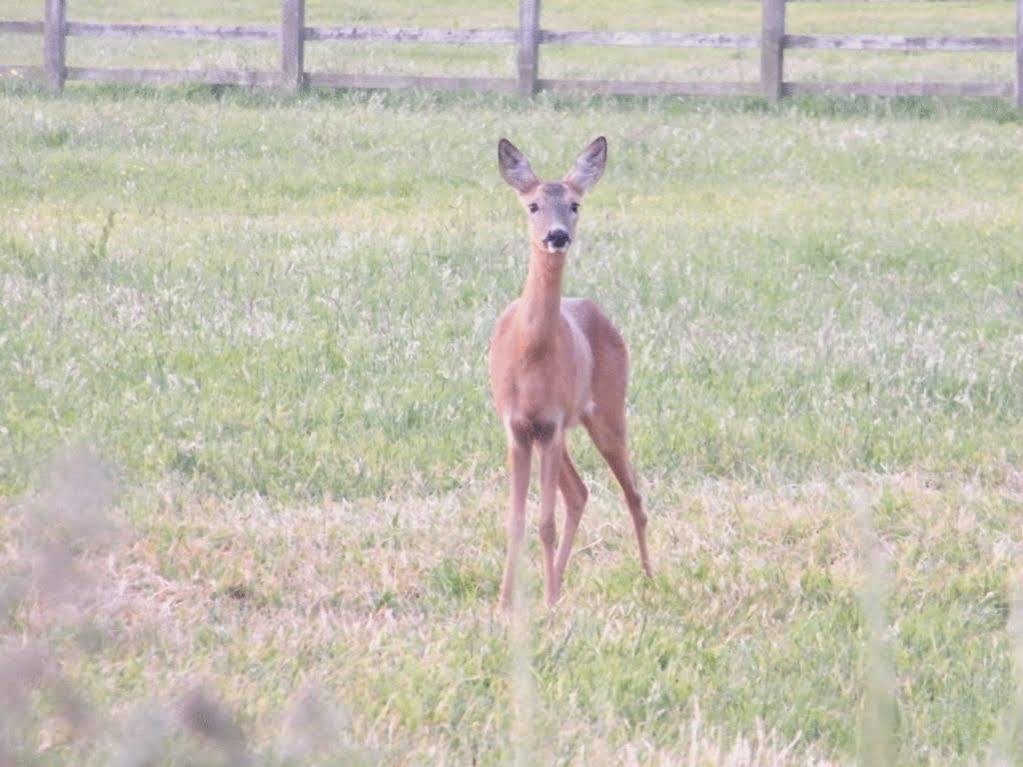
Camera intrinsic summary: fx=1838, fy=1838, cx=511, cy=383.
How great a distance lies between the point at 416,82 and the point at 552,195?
1455cm

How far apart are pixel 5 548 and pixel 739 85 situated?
1545 centimetres

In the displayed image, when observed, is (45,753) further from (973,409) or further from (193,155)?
(193,155)

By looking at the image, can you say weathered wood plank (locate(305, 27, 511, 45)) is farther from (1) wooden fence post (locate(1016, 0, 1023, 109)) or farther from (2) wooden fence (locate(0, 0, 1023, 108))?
(1) wooden fence post (locate(1016, 0, 1023, 109))

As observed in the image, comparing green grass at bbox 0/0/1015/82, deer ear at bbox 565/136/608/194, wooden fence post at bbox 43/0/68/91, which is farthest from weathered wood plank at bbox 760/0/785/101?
deer ear at bbox 565/136/608/194

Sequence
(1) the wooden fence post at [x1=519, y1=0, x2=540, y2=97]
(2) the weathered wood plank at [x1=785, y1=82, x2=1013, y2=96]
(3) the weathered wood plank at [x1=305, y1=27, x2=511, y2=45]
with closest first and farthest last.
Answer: (2) the weathered wood plank at [x1=785, y1=82, x2=1013, y2=96] → (1) the wooden fence post at [x1=519, y1=0, x2=540, y2=97] → (3) the weathered wood plank at [x1=305, y1=27, x2=511, y2=45]

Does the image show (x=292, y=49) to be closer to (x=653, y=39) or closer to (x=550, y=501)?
(x=653, y=39)

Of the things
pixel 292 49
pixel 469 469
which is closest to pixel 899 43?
pixel 292 49

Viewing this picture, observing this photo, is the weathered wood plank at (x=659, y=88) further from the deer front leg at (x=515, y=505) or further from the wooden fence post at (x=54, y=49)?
the deer front leg at (x=515, y=505)

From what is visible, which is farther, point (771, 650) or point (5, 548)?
point (5, 548)

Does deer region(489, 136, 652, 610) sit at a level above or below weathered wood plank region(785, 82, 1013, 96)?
below

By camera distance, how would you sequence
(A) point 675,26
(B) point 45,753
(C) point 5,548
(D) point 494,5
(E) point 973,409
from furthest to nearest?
(D) point 494,5 < (A) point 675,26 < (E) point 973,409 < (C) point 5,548 < (B) point 45,753

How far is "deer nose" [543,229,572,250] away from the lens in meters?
5.07

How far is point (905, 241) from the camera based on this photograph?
1158 centimetres

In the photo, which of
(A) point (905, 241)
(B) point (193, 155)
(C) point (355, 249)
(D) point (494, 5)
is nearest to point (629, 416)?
(C) point (355, 249)
